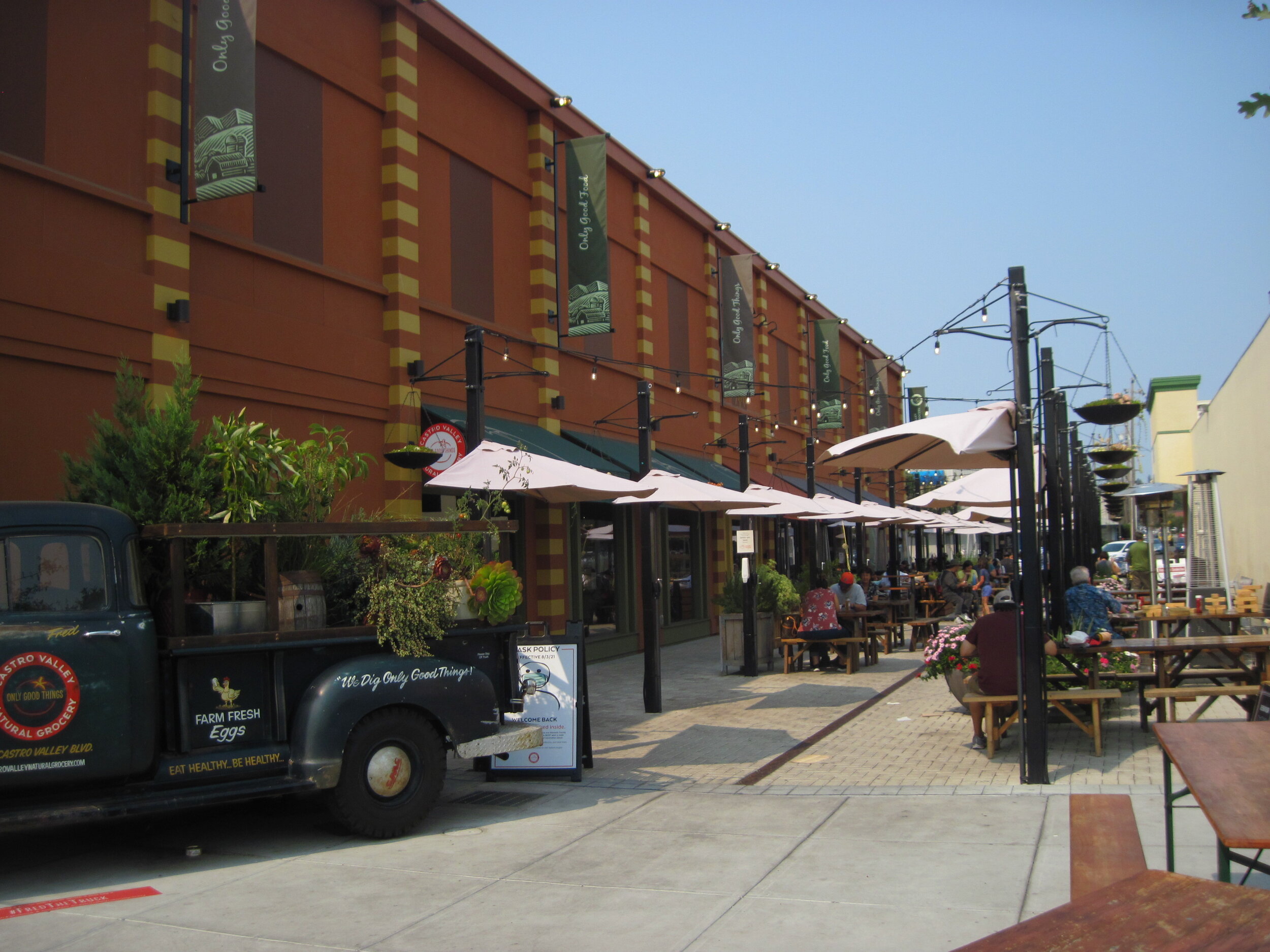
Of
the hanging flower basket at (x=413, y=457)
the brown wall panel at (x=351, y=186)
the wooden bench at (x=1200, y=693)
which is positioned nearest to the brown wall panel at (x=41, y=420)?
the hanging flower basket at (x=413, y=457)

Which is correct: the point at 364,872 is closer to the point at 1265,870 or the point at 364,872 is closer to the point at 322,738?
the point at 322,738

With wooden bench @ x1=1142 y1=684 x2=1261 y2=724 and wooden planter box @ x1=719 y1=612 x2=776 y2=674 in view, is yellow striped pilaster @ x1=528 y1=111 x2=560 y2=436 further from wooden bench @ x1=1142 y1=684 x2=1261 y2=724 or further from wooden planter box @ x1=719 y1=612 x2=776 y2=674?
wooden bench @ x1=1142 y1=684 x2=1261 y2=724

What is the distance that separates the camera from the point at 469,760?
30.9 ft

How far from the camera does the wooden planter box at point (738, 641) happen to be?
617 inches

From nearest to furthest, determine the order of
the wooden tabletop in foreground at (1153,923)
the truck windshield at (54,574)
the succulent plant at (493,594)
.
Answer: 1. the wooden tabletop in foreground at (1153,923)
2. the truck windshield at (54,574)
3. the succulent plant at (493,594)

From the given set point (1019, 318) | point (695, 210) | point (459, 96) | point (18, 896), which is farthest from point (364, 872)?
point (695, 210)

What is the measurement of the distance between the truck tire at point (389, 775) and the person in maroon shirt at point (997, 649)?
4641 millimetres

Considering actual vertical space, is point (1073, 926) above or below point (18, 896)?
above

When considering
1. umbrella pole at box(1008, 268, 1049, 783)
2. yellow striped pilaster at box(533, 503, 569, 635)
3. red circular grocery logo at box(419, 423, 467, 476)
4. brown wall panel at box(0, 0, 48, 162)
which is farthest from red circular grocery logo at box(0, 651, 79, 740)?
yellow striped pilaster at box(533, 503, 569, 635)

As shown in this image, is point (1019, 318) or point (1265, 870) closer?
point (1265, 870)

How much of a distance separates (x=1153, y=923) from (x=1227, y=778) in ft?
4.84

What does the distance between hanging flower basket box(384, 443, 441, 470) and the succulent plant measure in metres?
4.20

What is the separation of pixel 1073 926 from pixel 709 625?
21300 mm

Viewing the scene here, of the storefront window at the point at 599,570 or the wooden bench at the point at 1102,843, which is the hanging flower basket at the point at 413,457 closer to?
the storefront window at the point at 599,570
